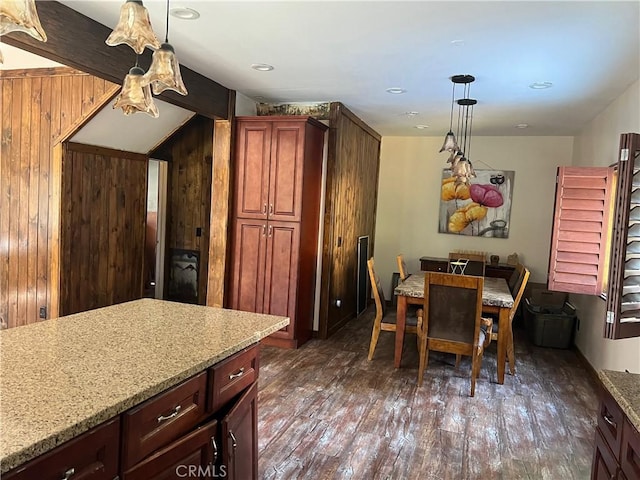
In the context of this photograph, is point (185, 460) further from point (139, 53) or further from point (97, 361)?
point (139, 53)

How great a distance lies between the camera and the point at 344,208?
214 inches

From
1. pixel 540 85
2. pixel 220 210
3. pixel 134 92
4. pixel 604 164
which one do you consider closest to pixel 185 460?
pixel 134 92

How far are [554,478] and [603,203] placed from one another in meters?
2.06

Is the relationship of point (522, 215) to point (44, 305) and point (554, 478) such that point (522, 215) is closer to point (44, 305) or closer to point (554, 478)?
point (554, 478)

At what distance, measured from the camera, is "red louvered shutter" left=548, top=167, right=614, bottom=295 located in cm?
363

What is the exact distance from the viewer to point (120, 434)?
1.29 m

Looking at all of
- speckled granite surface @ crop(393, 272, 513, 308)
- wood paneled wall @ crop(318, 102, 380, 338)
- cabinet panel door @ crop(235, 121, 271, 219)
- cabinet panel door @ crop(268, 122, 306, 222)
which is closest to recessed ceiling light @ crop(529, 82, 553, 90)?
speckled granite surface @ crop(393, 272, 513, 308)

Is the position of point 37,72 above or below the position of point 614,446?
above

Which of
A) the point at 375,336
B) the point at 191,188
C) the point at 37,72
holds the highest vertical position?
the point at 37,72

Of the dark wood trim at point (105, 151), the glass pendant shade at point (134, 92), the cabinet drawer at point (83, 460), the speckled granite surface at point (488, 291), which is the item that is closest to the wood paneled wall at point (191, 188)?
the dark wood trim at point (105, 151)

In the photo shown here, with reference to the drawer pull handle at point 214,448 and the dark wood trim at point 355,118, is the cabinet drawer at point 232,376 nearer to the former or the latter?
the drawer pull handle at point 214,448

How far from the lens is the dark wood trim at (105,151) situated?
168 inches

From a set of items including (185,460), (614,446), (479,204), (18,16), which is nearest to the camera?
(18,16)

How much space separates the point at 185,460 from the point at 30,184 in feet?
11.8
